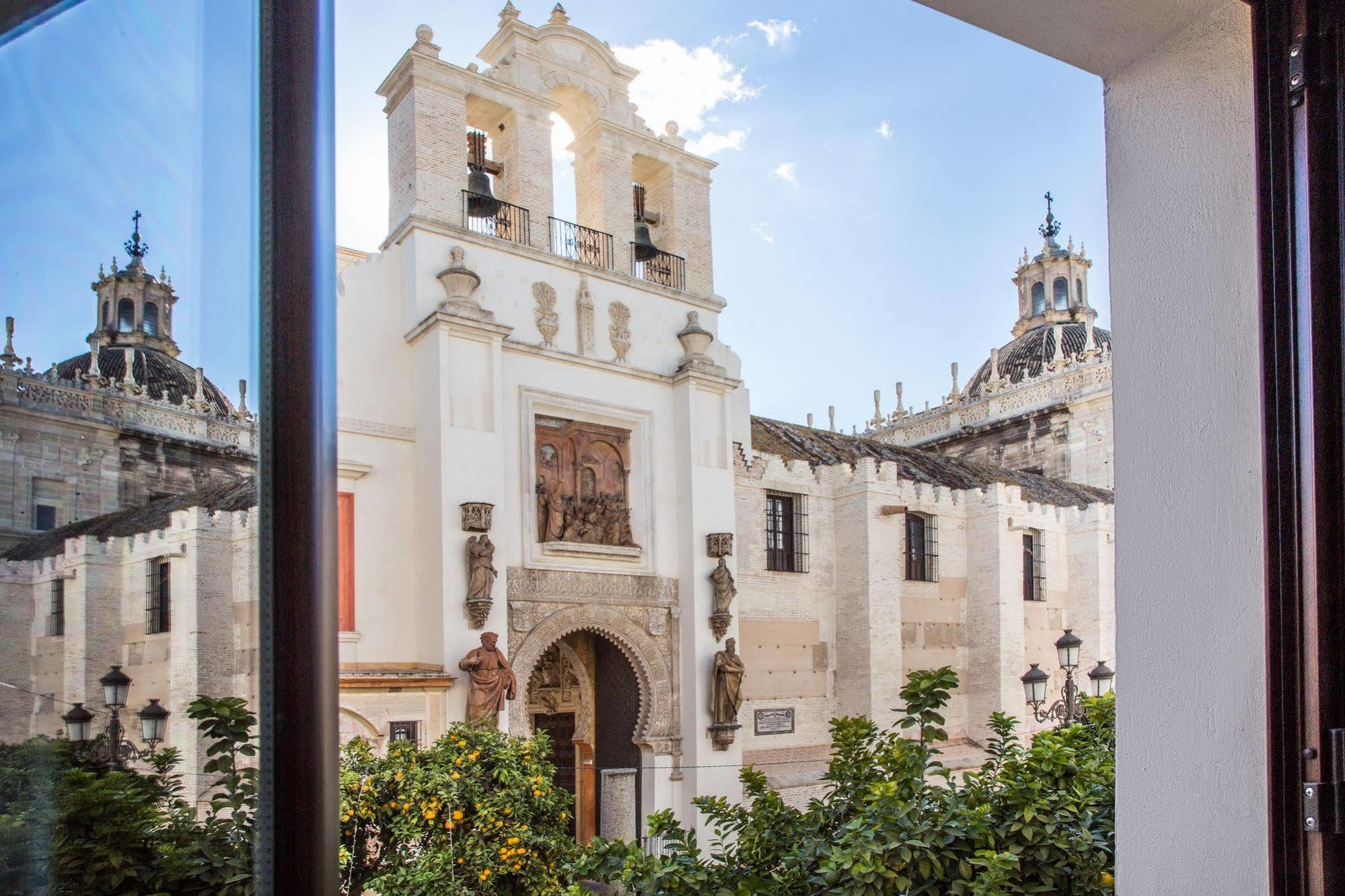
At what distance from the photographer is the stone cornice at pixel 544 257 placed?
35.9 ft

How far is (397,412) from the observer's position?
10.9 m

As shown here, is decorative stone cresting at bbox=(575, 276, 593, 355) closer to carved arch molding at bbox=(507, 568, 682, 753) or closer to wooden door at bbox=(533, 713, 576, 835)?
carved arch molding at bbox=(507, 568, 682, 753)

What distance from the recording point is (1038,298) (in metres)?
29.1

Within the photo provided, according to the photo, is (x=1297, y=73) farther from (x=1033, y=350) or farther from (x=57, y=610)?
(x=1033, y=350)

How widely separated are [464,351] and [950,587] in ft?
27.4

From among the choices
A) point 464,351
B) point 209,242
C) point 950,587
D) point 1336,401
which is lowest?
point 950,587

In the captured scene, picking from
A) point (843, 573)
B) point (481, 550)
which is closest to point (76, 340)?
point (481, 550)

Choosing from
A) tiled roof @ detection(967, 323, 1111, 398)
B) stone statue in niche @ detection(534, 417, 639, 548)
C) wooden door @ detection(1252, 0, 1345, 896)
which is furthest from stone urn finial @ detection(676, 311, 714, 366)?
tiled roof @ detection(967, 323, 1111, 398)

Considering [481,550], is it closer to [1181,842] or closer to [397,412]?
[397,412]

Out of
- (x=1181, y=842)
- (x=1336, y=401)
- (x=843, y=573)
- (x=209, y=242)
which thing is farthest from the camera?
(x=843, y=573)

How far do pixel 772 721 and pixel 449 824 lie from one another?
22.2ft

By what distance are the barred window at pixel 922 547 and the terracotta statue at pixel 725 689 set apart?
3.88m

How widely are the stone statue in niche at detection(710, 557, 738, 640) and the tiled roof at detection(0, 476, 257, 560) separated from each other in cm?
1158

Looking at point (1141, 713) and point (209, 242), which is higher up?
point (209, 242)
